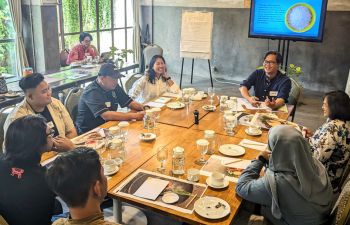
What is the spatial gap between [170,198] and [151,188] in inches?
6.2

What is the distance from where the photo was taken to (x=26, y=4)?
18.5 ft

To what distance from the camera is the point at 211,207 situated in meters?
1.83

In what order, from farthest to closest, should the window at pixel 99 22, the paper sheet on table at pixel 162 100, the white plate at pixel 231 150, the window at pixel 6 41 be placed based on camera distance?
1. the window at pixel 99 22
2. the window at pixel 6 41
3. the paper sheet on table at pixel 162 100
4. the white plate at pixel 231 150

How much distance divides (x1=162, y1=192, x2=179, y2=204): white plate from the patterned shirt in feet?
4.30

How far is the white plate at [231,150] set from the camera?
2.49 m

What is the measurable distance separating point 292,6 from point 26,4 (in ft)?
15.3

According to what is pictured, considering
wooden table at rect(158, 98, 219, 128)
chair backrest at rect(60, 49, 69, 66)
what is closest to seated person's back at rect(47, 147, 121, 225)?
wooden table at rect(158, 98, 219, 128)

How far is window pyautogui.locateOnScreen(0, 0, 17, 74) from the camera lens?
5.56 metres

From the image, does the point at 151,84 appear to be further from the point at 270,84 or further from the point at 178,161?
the point at 178,161

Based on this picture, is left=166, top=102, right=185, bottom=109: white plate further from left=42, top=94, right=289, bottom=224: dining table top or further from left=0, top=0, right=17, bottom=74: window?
left=0, top=0, right=17, bottom=74: window

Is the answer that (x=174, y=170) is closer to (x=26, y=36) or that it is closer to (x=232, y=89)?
(x=26, y=36)

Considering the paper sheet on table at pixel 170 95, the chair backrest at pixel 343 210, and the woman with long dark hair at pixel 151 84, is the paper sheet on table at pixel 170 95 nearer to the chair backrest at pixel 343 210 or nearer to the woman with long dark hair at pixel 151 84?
the woman with long dark hair at pixel 151 84

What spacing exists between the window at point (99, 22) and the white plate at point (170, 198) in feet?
17.8

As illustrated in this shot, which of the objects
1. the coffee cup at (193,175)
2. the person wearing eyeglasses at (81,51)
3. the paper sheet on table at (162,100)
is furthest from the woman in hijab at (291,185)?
the person wearing eyeglasses at (81,51)
